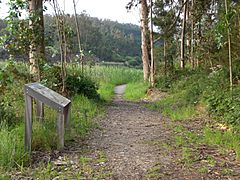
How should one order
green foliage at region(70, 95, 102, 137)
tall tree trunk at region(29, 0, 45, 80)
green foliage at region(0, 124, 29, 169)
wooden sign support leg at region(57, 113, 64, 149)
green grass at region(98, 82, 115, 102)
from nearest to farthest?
green foliage at region(0, 124, 29, 169) → wooden sign support leg at region(57, 113, 64, 149) → green foliage at region(70, 95, 102, 137) → tall tree trunk at region(29, 0, 45, 80) → green grass at region(98, 82, 115, 102)

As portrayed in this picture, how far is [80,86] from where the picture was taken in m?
11.0

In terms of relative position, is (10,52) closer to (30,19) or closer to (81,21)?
(30,19)

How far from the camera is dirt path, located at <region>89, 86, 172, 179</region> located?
4.27 m

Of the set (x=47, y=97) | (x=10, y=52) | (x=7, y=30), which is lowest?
(x=47, y=97)

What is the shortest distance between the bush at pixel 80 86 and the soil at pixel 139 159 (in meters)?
4.08

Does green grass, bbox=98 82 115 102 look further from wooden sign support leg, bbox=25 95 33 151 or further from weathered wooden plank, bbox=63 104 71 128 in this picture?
wooden sign support leg, bbox=25 95 33 151

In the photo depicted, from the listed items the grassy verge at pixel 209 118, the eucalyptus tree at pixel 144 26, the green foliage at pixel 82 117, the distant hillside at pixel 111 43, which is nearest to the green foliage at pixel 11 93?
the green foliage at pixel 82 117

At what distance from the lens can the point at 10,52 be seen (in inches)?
302

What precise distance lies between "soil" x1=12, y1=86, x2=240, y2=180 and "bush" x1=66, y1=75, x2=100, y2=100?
4076mm

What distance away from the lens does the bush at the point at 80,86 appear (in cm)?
1058

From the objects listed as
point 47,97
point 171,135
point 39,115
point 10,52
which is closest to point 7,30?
point 10,52

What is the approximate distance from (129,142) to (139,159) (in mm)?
1101

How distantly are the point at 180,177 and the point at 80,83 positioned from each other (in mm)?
7589

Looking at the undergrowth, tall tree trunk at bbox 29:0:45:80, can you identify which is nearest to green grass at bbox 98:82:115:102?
the undergrowth
